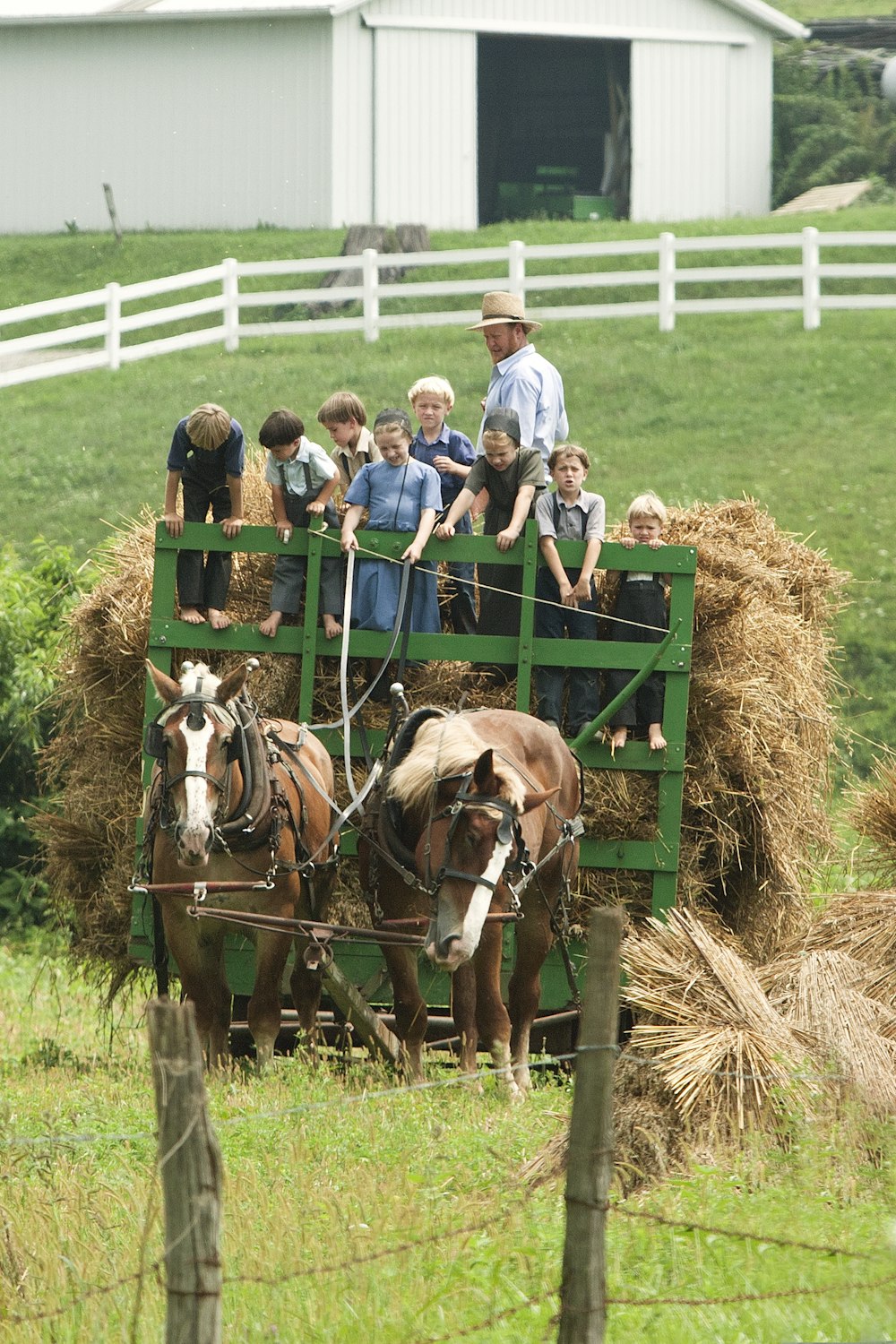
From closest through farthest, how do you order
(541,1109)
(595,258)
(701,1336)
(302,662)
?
(701,1336) → (541,1109) → (302,662) → (595,258)

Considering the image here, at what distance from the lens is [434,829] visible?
6758 millimetres

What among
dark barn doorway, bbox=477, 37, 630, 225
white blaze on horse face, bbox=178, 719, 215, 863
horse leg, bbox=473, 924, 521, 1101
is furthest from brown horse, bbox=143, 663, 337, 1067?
dark barn doorway, bbox=477, 37, 630, 225

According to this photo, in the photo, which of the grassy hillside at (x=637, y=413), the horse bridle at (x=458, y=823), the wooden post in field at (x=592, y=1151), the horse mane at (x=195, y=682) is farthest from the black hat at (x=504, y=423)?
the grassy hillside at (x=637, y=413)

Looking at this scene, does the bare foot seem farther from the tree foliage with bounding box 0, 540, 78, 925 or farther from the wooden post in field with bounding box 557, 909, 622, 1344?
the tree foliage with bounding box 0, 540, 78, 925

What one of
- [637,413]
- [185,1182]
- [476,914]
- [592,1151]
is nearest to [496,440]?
[476,914]

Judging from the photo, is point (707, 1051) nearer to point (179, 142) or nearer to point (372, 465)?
point (372, 465)

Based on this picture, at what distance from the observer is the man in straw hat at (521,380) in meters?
8.66

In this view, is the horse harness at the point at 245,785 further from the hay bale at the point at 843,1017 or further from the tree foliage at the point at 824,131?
the tree foliage at the point at 824,131

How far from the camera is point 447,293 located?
22594 millimetres

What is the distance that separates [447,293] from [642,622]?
605 inches

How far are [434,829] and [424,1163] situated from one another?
141 centimetres

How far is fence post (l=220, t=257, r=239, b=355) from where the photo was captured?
73.3 ft

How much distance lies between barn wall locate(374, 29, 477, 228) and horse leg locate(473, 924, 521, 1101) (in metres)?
23.1

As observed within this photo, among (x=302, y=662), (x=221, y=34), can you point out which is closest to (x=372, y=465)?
(x=302, y=662)
